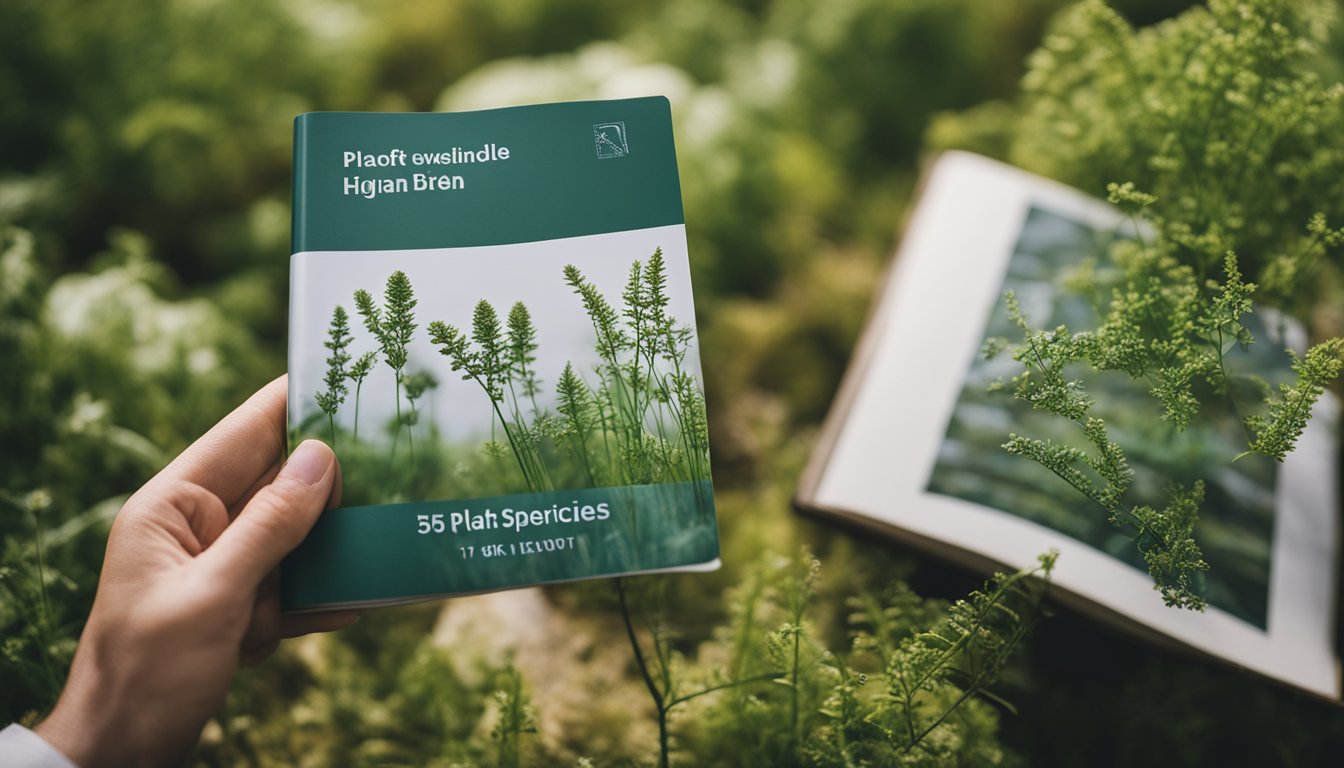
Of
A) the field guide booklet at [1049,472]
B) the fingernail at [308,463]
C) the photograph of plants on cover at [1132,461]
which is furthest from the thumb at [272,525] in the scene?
the photograph of plants on cover at [1132,461]

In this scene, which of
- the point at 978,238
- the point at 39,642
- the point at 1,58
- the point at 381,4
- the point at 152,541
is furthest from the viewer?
the point at 381,4

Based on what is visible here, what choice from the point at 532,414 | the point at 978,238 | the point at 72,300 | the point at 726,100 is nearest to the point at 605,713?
the point at 532,414

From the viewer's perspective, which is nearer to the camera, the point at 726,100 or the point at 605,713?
the point at 605,713

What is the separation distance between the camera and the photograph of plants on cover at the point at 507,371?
69cm

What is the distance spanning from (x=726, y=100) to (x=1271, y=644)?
1145mm

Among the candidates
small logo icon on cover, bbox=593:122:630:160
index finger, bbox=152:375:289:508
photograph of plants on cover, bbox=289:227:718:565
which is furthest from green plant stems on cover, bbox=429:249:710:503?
index finger, bbox=152:375:289:508

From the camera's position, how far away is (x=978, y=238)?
3.61 ft

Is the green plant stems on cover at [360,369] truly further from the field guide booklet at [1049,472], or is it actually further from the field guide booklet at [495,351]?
the field guide booklet at [1049,472]

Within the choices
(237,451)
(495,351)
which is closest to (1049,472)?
(495,351)

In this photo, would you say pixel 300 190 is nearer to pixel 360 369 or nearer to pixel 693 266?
pixel 360 369

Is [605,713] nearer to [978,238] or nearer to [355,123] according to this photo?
[355,123]

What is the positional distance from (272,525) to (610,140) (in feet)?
1.49

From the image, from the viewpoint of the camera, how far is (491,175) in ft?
2.39

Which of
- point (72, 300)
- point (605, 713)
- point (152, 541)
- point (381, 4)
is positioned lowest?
point (605, 713)
